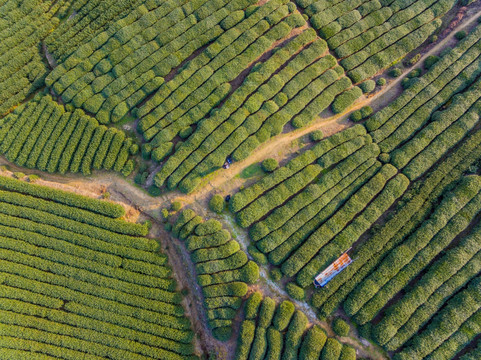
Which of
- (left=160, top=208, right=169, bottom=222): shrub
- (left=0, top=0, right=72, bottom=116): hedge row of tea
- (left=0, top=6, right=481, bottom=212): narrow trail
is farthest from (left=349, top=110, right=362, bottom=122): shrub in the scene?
(left=0, top=0, right=72, bottom=116): hedge row of tea

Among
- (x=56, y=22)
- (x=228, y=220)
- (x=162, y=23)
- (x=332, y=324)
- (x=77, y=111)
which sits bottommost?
(x=332, y=324)

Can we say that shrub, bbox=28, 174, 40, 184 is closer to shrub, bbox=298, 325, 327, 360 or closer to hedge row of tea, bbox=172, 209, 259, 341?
hedge row of tea, bbox=172, 209, 259, 341

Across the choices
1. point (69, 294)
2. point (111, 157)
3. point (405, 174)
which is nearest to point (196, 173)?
point (111, 157)

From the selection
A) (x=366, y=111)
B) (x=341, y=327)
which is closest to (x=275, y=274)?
(x=341, y=327)

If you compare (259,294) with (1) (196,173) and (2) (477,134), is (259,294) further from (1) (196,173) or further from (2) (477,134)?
(2) (477,134)

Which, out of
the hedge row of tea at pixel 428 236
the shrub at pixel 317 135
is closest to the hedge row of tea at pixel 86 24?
the shrub at pixel 317 135
